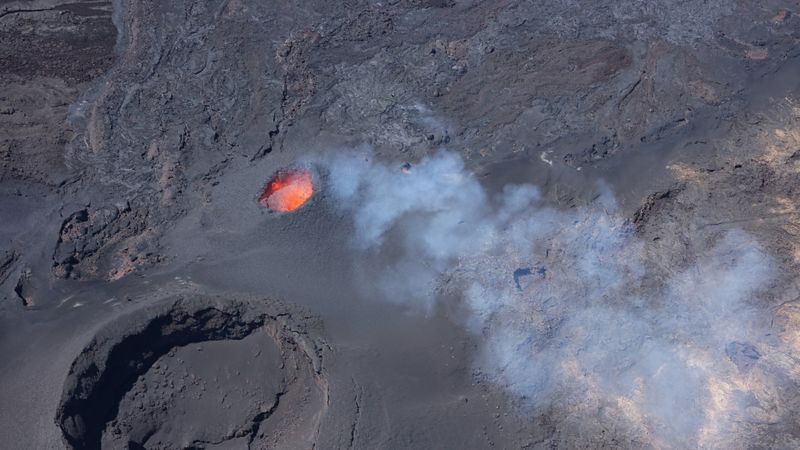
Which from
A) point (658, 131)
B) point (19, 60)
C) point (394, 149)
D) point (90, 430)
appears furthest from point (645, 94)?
point (19, 60)

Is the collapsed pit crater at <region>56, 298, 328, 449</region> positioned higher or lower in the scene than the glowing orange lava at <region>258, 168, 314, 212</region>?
lower

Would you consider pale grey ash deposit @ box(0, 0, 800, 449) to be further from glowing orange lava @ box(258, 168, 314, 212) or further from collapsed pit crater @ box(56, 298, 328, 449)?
glowing orange lava @ box(258, 168, 314, 212)

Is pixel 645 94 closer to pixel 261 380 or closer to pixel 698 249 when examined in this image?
pixel 698 249

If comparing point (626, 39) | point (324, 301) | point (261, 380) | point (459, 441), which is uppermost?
point (626, 39)

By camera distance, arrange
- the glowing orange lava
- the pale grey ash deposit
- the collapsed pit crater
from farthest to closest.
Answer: the glowing orange lava, the pale grey ash deposit, the collapsed pit crater

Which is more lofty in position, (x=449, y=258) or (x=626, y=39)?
(x=626, y=39)

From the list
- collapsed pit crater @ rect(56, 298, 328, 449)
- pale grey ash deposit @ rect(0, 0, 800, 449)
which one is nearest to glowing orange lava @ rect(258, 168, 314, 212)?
pale grey ash deposit @ rect(0, 0, 800, 449)

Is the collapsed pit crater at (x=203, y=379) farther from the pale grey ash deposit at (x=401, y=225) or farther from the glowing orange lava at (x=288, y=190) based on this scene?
the glowing orange lava at (x=288, y=190)
